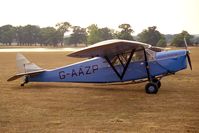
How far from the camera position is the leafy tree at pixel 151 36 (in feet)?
429

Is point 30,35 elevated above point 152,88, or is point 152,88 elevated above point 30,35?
point 30,35

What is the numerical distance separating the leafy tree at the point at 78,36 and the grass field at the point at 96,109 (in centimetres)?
16899

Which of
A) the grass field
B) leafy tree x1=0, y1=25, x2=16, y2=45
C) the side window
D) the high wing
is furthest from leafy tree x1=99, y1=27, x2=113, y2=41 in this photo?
the grass field

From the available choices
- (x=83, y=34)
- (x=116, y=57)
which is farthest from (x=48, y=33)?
(x=116, y=57)

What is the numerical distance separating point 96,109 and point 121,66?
4629 mm

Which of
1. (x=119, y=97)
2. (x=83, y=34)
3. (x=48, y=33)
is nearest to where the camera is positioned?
(x=119, y=97)

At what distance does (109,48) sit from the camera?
14.2 metres

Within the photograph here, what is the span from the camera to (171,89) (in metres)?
15.8

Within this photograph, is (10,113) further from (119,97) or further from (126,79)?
(126,79)

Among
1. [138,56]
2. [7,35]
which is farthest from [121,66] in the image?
[7,35]

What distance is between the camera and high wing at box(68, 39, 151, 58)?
13617 millimetres

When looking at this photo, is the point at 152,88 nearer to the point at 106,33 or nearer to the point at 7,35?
the point at 106,33

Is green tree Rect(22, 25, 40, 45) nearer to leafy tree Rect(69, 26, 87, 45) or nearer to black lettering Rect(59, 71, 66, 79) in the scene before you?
leafy tree Rect(69, 26, 87, 45)

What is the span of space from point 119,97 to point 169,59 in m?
3.07
